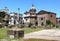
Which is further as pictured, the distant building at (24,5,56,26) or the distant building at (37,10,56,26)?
the distant building at (24,5,56,26)

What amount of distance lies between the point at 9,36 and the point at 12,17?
81623 millimetres

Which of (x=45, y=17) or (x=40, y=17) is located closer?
(x=45, y=17)

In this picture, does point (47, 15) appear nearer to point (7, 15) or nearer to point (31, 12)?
point (31, 12)

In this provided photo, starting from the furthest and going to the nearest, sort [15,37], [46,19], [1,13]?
[1,13] < [46,19] < [15,37]

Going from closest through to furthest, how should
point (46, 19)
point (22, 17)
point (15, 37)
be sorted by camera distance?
1. point (15, 37)
2. point (46, 19)
3. point (22, 17)

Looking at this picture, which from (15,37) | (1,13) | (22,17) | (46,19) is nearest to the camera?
(15,37)

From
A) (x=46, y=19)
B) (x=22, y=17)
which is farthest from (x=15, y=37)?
(x=22, y=17)

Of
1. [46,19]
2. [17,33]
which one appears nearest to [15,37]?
[17,33]

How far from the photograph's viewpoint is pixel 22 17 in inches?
4021

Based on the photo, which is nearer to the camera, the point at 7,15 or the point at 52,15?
the point at 52,15

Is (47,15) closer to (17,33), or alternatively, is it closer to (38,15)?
(38,15)

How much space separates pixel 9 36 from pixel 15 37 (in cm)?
59

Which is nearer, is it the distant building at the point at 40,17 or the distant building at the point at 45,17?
the distant building at the point at 45,17

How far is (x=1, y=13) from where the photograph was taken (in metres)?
93.6
